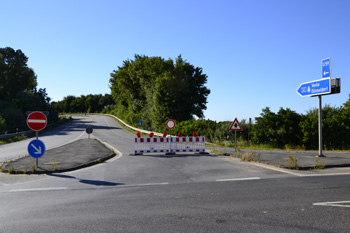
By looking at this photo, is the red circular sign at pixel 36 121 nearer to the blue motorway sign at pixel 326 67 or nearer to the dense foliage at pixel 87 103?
the blue motorway sign at pixel 326 67

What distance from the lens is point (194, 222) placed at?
4816 millimetres

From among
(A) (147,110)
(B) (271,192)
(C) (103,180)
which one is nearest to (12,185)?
(C) (103,180)

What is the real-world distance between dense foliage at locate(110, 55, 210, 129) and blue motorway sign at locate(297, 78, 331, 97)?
3177 centimetres

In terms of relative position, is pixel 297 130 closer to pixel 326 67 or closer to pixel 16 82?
pixel 326 67

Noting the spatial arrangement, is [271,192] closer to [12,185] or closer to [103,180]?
[103,180]

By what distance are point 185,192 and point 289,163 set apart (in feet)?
19.0

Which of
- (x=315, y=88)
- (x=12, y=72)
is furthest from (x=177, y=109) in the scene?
(x=12, y=72)

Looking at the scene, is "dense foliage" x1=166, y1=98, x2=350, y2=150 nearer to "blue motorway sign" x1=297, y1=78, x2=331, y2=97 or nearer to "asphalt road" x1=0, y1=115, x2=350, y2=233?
"blue motorway sign" x1=297, y1=78, x2=331, y2=97

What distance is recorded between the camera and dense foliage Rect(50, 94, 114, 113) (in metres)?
150

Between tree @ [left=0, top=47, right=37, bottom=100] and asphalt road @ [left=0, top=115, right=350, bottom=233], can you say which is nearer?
asphalt road @ [left=0, top=115, right=350, bottom=233]

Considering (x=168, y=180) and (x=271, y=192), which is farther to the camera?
(x=168, y=180)

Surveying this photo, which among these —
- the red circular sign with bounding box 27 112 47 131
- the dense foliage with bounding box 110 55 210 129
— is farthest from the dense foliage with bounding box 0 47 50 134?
the red circular sign with bounding box 27 112 47 131

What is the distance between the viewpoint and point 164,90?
153 feet

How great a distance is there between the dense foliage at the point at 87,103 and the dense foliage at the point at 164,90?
8495 cm
